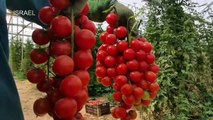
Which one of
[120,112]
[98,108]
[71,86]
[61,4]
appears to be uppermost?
[61,4]

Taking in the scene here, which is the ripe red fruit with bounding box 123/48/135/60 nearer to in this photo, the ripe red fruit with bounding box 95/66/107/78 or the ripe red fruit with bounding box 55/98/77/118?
the ripe red fruit with bounding box 95/66/107/78

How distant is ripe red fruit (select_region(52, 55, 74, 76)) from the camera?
1.44 feet

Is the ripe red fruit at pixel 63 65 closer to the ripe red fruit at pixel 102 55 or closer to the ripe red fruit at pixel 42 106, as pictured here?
the ripe red fruit at pixel 42 106

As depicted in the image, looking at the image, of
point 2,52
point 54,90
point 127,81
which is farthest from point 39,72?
point 127,81

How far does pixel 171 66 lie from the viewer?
3885mm

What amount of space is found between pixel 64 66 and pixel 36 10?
52 cm

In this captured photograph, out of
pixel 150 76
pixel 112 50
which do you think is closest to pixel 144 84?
pixel 150 76

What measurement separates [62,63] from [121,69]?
1.32 ft

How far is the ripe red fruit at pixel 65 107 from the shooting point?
0.44 metres

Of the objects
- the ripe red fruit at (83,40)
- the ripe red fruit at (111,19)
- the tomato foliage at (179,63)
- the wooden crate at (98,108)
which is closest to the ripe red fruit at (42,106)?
the ripe red fruit at (83,40)

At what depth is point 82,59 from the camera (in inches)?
18.4

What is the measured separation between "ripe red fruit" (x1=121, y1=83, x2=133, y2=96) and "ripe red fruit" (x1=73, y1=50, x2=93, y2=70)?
34 cm

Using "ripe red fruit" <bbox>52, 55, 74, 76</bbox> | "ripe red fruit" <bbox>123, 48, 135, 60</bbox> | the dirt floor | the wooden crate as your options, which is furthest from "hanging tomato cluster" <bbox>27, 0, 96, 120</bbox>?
the wooden crate

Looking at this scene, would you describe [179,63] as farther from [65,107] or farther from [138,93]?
[65,107]
